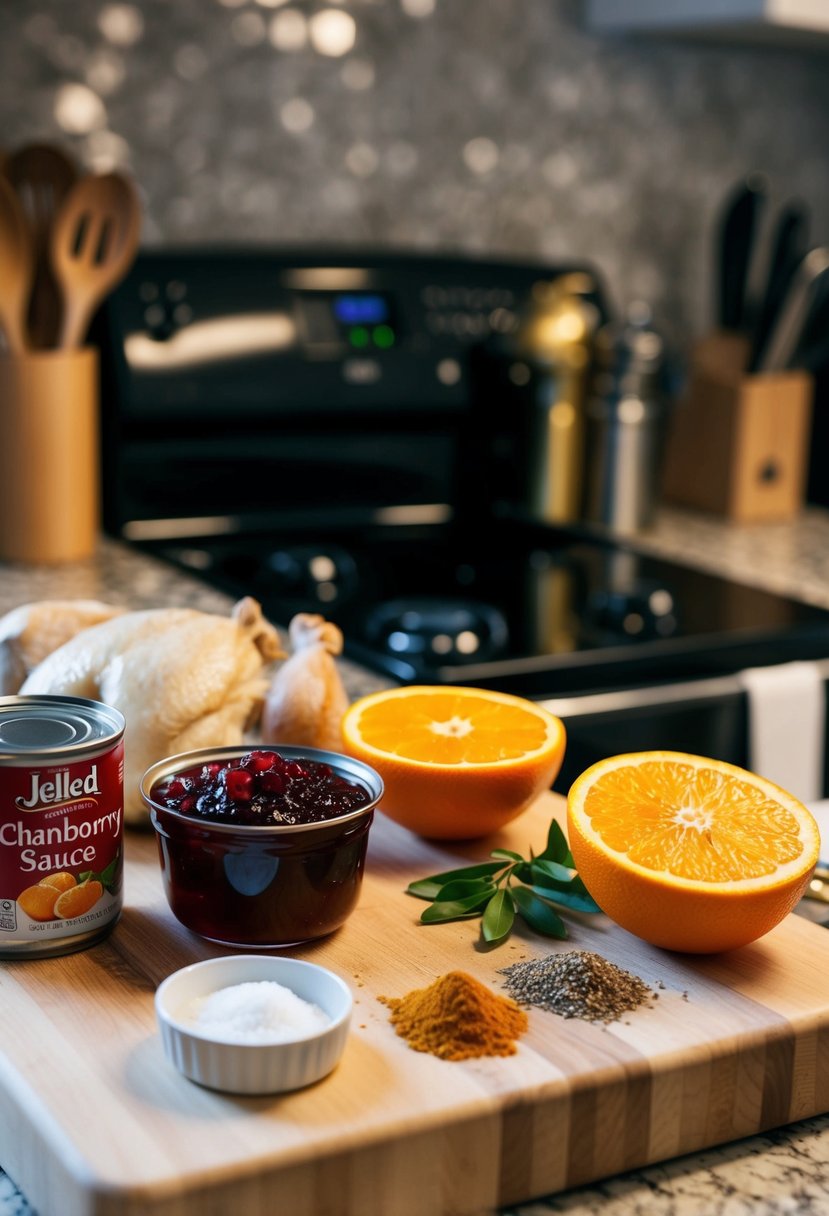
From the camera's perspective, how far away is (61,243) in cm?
163

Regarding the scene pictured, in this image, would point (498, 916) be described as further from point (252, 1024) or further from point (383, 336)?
point (383, 336)

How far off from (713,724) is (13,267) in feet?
2.94

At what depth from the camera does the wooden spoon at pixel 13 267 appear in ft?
5.21

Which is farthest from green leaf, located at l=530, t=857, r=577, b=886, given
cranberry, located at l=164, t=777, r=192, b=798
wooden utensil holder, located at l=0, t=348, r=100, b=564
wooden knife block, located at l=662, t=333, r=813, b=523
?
wooden knife block, located at l=662, t=333, r=813, b=523

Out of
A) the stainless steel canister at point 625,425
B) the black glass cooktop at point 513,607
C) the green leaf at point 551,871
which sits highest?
the stainless steel canister at point 625,425

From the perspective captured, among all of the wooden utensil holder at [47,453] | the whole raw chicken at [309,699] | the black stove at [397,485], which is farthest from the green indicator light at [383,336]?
the whole raw chicken at [309,699]

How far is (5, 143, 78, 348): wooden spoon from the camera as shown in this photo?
1.69 meters

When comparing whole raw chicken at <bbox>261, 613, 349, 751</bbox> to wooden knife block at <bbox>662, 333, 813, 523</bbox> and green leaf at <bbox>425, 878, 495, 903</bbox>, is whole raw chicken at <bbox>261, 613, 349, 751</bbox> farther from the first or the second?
wooden knife block at <bbox>662, 333, 813, 523</bbox>

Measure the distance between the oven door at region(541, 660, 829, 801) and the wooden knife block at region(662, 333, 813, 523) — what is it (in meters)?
0.62

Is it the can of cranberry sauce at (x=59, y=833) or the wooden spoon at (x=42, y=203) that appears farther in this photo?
the wooden spoon at (x=42, y=203)

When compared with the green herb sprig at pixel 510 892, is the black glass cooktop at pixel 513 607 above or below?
above

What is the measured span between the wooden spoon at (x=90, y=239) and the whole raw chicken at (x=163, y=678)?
715 mm

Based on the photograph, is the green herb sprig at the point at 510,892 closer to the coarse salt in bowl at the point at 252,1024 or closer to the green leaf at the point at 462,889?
the green leaf at the point at 462,889

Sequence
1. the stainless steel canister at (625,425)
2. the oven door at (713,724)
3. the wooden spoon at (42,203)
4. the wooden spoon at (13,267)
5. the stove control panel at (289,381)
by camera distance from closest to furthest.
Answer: the oven door at (713,724) → the wooden spoon at (13,267) → the wooden spoon at (42,203) → the stove control panel at (289,381) → the stainless steel canister at (625,425)
